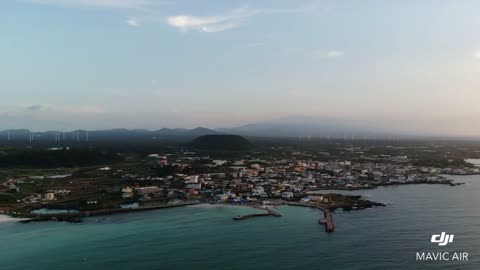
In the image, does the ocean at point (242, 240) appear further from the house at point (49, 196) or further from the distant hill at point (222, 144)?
the distant hill at point (222, 144)

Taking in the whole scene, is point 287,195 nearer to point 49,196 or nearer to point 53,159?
point 49,196

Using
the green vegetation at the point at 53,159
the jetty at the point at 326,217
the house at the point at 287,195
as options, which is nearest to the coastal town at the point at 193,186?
the house at the point at 287,195

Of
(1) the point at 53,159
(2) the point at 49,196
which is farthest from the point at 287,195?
(1) the point at 53,159

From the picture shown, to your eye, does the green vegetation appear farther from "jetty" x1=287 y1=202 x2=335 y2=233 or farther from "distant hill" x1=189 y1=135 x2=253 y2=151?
"jetty" x1=287 y1=202 x2=335 y2=233

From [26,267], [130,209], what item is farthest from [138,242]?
[130,209]

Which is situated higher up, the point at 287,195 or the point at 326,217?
the point at 287,195

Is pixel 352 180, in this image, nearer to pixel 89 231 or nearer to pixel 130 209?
pixel 130 209
